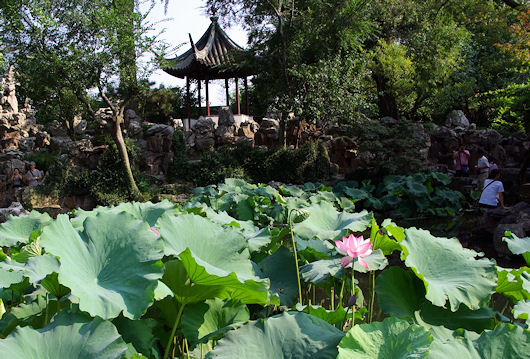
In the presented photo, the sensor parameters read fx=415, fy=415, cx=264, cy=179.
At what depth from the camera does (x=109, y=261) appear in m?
1.18

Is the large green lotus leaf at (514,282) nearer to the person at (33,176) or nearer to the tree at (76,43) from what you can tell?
the tree at (76,43)

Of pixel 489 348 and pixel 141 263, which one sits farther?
pixel 141 263

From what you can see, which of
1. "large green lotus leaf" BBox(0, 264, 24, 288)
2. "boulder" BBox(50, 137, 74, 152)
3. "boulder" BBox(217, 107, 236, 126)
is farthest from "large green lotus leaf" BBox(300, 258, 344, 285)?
"boulder" BBox(50, 137, 74, 152)

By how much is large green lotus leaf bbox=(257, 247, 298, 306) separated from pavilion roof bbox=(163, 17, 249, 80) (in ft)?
60.4

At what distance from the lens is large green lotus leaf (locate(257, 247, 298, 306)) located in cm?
150

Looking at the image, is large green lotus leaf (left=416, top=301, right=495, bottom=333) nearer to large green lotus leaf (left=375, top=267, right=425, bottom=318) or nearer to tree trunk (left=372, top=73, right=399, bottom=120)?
large green lotus leaf (left=375, top=267, right=425, bottom=318)

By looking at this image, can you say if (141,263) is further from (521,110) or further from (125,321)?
(521,110)

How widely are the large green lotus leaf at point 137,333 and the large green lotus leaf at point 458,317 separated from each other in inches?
32.2

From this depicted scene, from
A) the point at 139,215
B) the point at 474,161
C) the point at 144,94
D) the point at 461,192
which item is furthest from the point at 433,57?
the point at 139,215

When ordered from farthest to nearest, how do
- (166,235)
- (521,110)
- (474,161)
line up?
(474,161)
(521,110)
(166,235)

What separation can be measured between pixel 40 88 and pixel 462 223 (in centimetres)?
1174

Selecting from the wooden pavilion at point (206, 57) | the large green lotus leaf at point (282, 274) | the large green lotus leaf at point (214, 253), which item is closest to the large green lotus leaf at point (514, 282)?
the large green lotus leaf at point (282, 274)

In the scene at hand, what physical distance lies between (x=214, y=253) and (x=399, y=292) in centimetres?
62

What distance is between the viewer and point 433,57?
52.7 ft
